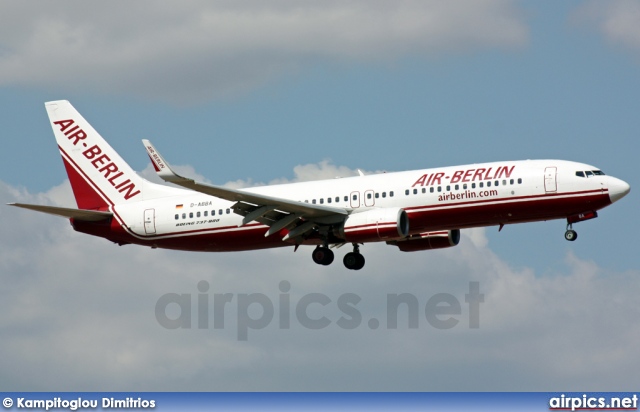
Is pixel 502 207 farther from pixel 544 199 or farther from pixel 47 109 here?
pixel 47 109

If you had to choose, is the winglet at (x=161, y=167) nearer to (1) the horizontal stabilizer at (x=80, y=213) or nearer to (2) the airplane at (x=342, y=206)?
Answer: (2) the airplane at (x=342, y=206)

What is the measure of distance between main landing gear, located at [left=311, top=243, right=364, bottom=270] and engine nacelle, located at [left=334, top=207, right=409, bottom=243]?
3.36 meters

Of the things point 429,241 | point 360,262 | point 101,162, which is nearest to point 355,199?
point 360,262

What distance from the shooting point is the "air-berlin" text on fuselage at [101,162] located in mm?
78375

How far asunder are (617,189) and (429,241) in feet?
39.2

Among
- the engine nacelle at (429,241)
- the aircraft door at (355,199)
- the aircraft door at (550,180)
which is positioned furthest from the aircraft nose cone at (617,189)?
the aircraft door at (355,199)

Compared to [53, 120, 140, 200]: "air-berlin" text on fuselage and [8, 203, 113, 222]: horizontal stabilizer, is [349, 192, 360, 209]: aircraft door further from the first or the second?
[8, 203, 113, 222]: horizontal stabilizer

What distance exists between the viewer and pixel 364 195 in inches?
2788

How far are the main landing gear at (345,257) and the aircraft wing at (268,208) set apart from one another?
2.17 meters

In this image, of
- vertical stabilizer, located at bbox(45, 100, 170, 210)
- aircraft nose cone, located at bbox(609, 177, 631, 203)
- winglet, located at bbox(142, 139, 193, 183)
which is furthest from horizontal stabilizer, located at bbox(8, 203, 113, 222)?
aircraft nose cone, located at bbox(609, 177, 631, 203)

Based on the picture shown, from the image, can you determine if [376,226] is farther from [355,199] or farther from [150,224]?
[150,224]

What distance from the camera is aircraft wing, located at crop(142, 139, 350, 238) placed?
216 feet

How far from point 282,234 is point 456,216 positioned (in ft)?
32.9

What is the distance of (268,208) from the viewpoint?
6912cm
